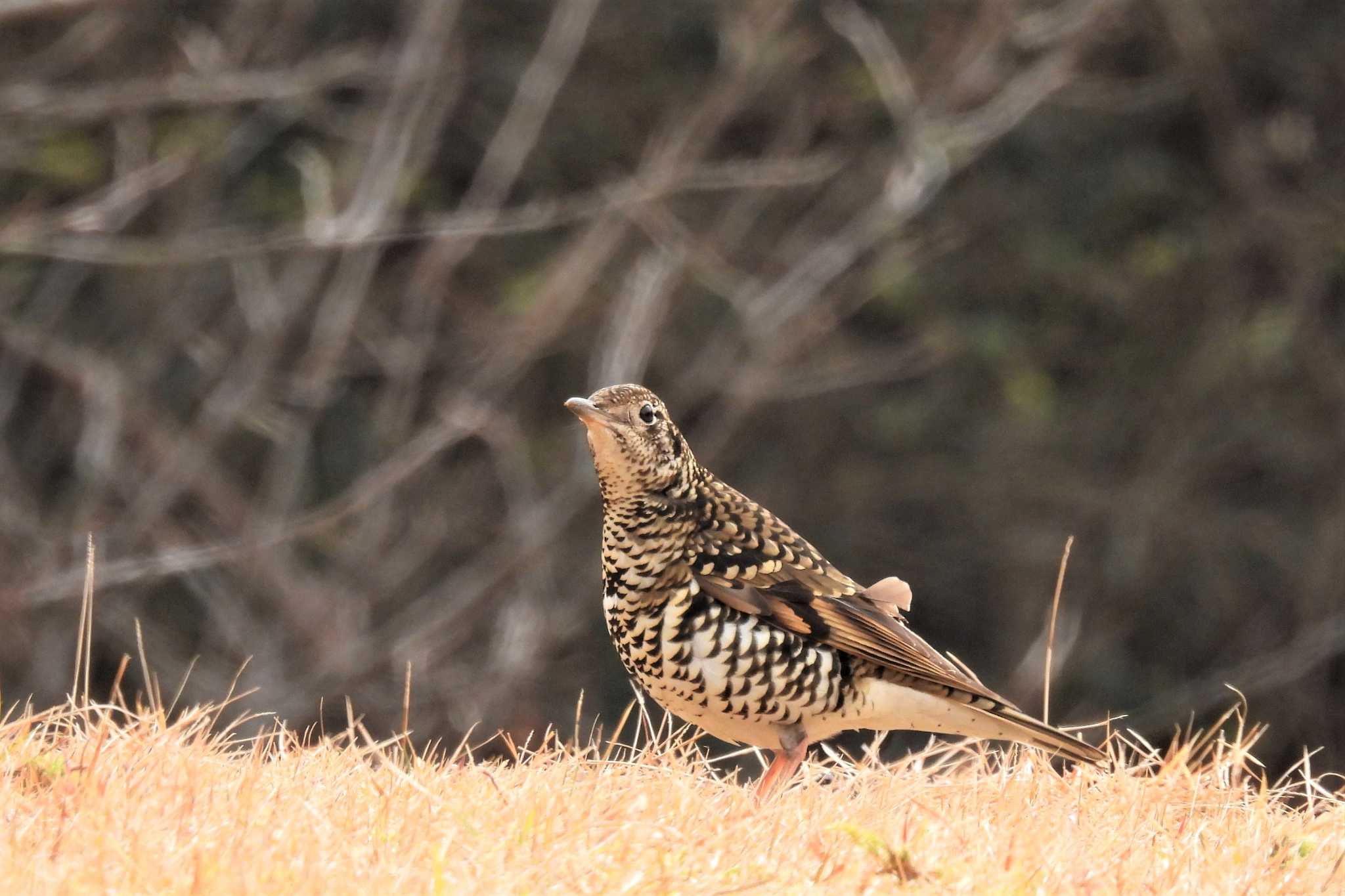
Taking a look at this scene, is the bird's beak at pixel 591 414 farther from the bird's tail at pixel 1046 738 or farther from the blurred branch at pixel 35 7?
the blurred branch at pixel 35 7

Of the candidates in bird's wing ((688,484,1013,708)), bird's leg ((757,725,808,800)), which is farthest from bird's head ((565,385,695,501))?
bird's leg ((757,725,808,800))

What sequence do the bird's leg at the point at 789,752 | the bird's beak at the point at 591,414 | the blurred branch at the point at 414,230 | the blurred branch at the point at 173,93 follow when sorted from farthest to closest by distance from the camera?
the blurred branch at the point at 173,93 → the blurred branch at the point at 414,230 → the bird's beak at the point at 591,414 → the bird's leg at the point at 789,752

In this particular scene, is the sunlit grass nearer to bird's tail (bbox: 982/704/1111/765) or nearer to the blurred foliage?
bird's tail (bbox: 982/704/1111/765)

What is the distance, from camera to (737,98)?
907cm

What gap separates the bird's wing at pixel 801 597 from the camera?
5.08m

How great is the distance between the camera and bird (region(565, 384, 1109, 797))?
193 inches

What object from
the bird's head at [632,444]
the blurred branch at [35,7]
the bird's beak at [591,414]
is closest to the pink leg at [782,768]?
the bird's head at [632,444]

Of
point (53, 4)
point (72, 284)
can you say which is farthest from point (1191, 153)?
point (53, 4)

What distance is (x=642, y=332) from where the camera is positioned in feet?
27.8

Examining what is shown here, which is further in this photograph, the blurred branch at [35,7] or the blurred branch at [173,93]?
the blurred branch at [173,93]

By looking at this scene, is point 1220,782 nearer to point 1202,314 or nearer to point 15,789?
point 15,789

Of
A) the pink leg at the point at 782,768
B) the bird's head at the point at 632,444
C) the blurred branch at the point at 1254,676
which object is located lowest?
Answer: the blurred branch at the point at 1254,676

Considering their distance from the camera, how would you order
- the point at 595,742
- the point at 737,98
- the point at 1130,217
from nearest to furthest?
the point at 595,742
the point at 737,98
the point at 1130,217

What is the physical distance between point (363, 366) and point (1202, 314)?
6.96 m
